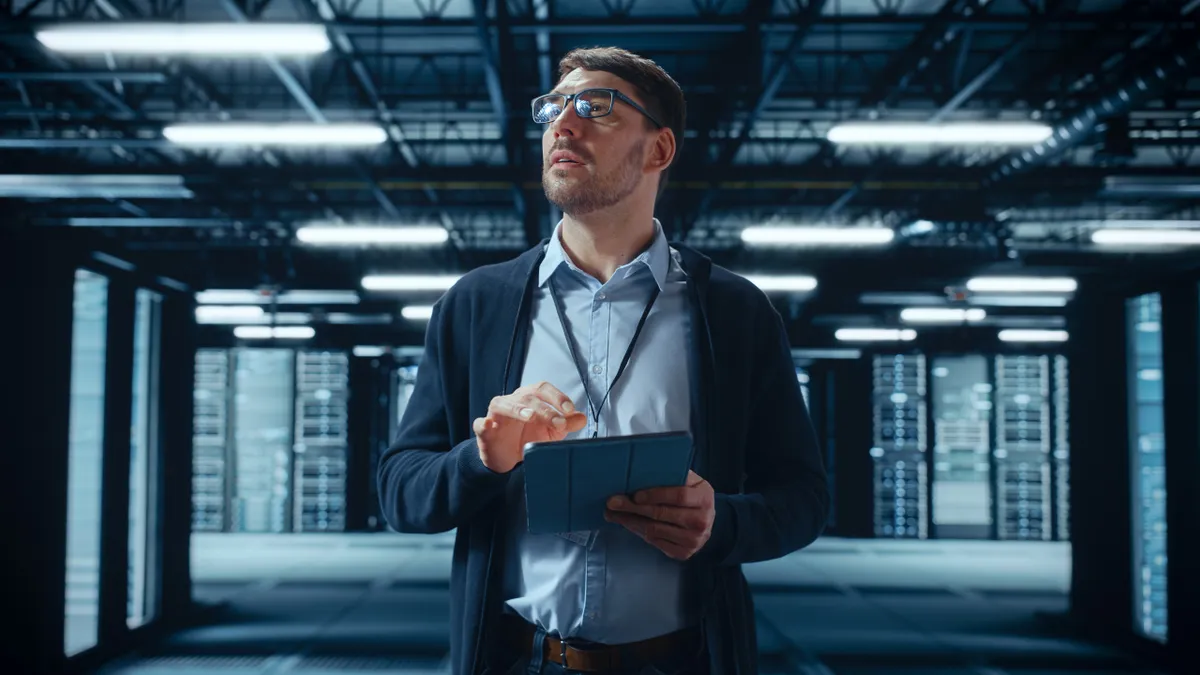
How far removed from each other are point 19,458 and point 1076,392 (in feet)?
31.2

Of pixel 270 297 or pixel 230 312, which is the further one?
pixel 230 312

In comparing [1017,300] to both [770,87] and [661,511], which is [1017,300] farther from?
[661,511]

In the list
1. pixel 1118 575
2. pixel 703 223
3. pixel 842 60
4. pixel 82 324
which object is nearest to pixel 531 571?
pixel 82 324

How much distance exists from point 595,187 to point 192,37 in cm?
479

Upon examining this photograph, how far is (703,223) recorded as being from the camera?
1650 cm

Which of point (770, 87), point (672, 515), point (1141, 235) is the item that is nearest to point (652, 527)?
point (672, 515)

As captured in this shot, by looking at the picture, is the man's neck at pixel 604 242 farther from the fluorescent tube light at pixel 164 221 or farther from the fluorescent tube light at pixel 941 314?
the fluorescent tube light at pixel 941 314

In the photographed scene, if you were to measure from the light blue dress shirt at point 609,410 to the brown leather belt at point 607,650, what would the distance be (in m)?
0.01

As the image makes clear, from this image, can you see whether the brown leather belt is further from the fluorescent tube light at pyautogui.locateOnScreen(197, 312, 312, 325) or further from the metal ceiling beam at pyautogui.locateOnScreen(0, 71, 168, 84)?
the fluorescent tube light at pyautogui.locateOnScreen(197, 312, 312, 325)

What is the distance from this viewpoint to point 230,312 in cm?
1620

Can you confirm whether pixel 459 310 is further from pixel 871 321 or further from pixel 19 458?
pixel 871 321

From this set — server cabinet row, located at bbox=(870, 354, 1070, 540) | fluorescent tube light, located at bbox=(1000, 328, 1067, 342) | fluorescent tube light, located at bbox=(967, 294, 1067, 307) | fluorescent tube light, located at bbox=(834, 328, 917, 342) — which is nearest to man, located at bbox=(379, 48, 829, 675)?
fluorescent tube light, located at bbox=(967, 294, 1067, 307)

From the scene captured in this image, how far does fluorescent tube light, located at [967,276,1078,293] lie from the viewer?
41.0ft

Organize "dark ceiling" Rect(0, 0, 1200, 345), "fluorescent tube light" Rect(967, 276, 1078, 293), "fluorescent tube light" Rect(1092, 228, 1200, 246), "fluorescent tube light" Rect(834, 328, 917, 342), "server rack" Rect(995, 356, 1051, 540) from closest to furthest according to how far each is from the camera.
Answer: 1. "dark ceiling" Rect(0, 0, 1200, 345)
2. "fluorescent tube light" Rect(1092, 228, 1200, 246)
3. "fluorescent tube light" Rect(967, 276, 1078, 293)
4. "fluorescent tube light" Rect(834, 328, 917, 342)
5. "server rack" Rect(995, 356, 1051, 540)
